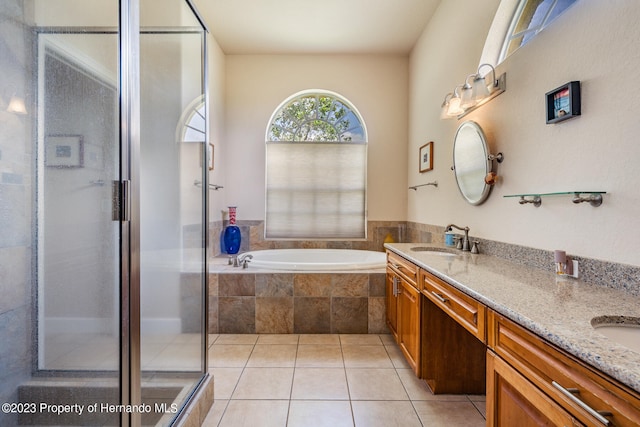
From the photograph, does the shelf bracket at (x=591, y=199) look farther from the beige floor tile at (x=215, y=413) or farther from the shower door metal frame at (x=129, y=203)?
the beige floor tile at (x=215, y=413)

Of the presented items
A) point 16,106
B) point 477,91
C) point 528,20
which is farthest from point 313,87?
point 16,106

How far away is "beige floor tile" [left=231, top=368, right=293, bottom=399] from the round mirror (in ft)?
5.76

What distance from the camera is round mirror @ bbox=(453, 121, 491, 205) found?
6.47ft

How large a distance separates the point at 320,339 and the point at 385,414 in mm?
991

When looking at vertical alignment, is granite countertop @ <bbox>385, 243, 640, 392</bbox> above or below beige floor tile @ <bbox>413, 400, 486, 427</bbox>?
above

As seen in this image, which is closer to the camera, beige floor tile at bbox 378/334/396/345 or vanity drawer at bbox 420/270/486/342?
vanity drawer at bbox 420/270/486/342

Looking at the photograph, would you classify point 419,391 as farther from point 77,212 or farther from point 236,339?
point 77,212

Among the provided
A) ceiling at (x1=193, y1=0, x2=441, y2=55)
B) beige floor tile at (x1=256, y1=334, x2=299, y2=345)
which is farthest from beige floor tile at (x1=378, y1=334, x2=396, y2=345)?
ceiling at (x1=193, y1=0, x2=441, y2=55)

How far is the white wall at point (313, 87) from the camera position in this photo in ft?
12.4

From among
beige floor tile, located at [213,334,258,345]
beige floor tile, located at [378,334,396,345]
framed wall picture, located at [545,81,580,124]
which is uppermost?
framed wall picture, located at [545,81,580,124]

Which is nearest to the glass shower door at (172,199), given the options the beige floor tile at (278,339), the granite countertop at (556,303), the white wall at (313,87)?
the beige floor tile at (278,339)

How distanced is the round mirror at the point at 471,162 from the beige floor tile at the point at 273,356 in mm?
1754

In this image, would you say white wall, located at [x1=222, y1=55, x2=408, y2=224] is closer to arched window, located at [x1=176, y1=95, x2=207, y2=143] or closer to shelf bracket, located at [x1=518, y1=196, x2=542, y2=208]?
arched window, located at [x1=176, y1=95, x2=207, y2=143]

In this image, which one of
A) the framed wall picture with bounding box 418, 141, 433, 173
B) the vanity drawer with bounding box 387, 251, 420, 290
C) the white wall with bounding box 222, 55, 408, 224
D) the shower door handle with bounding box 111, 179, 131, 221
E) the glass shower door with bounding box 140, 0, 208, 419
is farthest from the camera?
the white wall with bounding box 222, 55, 408, 224
